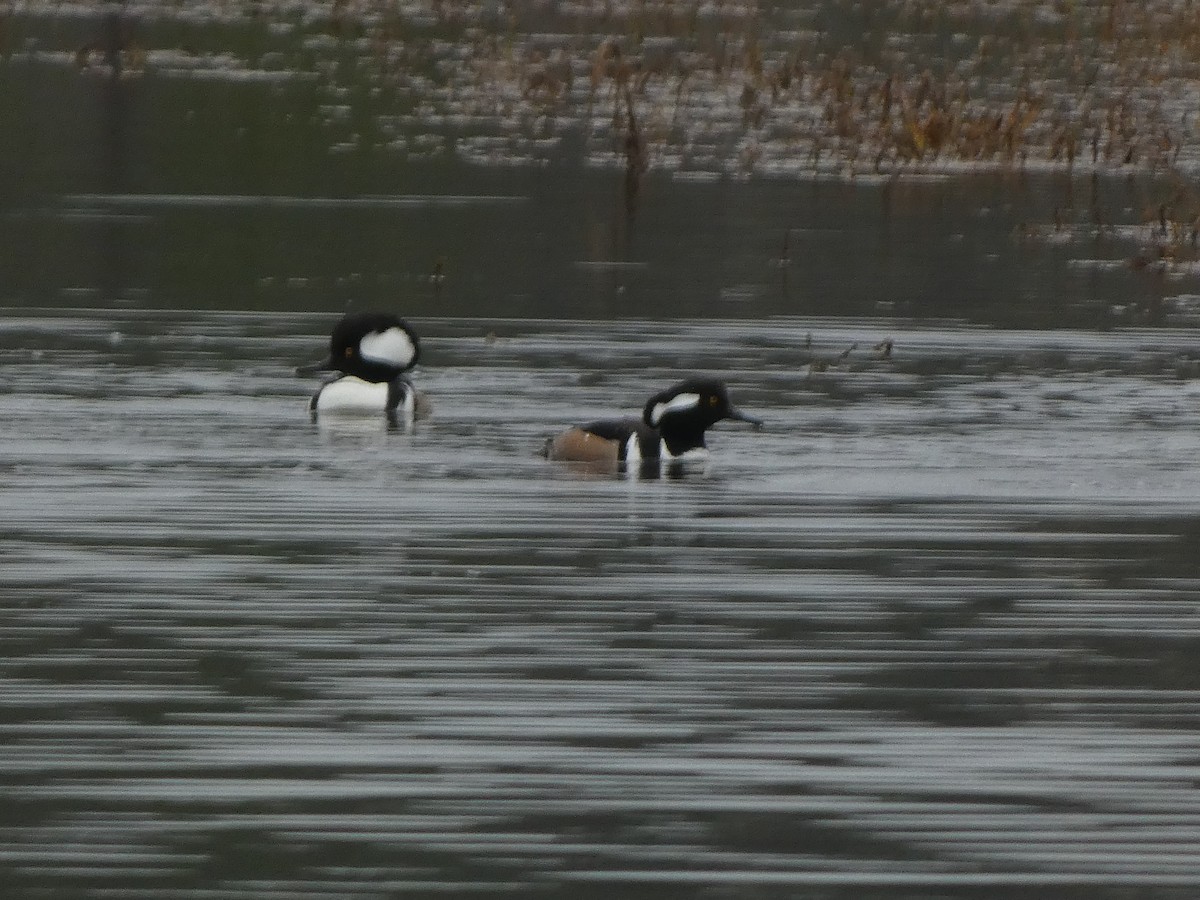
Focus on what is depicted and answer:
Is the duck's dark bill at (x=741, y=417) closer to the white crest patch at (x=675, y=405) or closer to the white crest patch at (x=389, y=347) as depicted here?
the white crest patch at (x=675, y=405)

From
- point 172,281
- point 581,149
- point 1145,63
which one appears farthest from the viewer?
point 1145,63

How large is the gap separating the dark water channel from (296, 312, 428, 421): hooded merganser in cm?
26

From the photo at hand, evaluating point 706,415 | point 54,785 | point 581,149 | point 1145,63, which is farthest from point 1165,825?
point 1145,63

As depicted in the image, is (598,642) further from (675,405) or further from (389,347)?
(389,347)

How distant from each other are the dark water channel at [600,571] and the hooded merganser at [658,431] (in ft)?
0.80

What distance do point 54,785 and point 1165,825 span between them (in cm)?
309

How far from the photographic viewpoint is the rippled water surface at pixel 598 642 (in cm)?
804

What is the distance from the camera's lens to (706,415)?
16.0 m

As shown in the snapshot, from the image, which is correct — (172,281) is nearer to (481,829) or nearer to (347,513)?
(347,513)

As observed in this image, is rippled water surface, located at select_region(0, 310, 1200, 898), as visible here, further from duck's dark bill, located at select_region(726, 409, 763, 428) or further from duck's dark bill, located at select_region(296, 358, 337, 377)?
duck's dark bill, located at select_region(296, 358, 337, 377)

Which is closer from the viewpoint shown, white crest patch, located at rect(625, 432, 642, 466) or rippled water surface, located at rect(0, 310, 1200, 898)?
rippled water surface, located at rect(0, 310, 1200, 898)

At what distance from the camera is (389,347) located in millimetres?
18359

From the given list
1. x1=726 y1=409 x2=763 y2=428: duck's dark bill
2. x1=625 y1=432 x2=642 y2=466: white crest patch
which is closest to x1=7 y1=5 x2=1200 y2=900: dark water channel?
x1=726 y1=409 x2=763 y2=428: duck's dark bill

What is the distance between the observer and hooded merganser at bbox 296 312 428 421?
17688 mm
